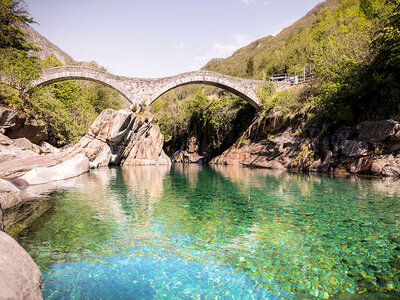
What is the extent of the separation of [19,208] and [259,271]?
5.68 metres

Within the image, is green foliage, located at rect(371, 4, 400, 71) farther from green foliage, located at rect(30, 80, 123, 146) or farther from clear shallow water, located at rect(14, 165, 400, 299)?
green foliage, located at rect(30, 80, 123, 146)

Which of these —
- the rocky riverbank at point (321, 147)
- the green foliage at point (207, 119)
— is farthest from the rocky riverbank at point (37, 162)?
the rocky riverbank at point (321, 147)

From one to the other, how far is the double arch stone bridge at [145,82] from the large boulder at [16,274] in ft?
80.1

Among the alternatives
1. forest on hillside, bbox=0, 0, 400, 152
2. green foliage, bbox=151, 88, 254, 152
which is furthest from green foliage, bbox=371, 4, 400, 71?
green foliage, bbox=151, 88, 254, 152

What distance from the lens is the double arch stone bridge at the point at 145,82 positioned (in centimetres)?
2303

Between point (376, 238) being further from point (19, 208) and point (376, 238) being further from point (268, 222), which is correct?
point (19, 208)

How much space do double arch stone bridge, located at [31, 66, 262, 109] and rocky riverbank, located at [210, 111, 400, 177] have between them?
486 cm

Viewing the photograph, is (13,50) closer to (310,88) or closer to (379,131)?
(310,88)

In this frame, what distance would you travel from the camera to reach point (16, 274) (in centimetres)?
178

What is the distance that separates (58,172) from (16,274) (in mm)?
10384

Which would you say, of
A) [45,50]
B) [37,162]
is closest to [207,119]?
[37,162]

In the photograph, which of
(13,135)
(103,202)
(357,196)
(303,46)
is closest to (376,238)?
(357,196)

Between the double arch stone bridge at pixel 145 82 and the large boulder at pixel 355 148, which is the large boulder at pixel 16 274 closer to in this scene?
the large boulder at pixel 355 148

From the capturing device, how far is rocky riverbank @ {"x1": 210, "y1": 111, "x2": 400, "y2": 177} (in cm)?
1202
